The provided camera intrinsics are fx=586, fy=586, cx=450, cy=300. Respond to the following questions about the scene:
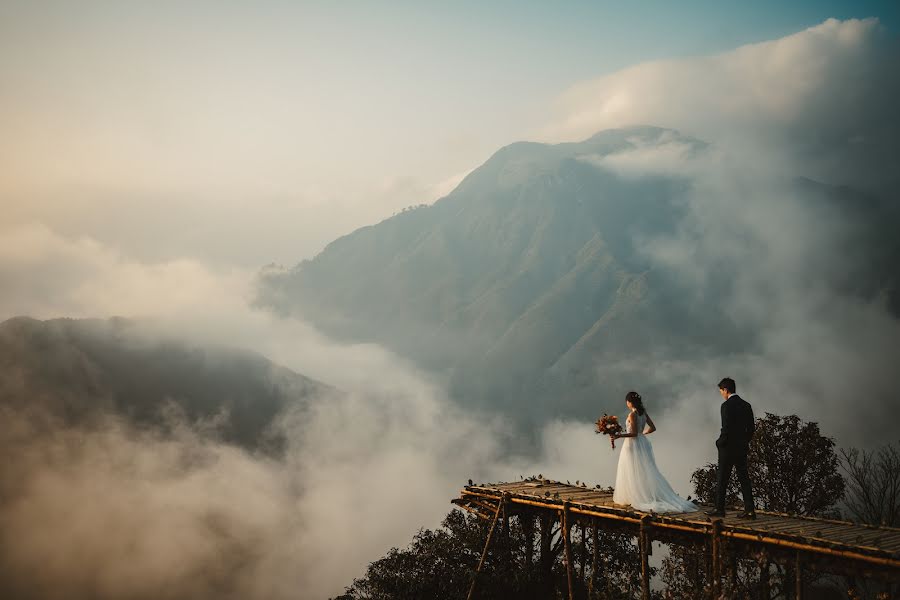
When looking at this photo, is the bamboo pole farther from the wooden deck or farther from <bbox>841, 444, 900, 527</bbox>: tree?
<bbox>841, 444, 900, 527</bbox>: tree

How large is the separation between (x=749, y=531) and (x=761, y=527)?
74 centimetres

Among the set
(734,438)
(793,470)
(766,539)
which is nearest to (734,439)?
(734,438)

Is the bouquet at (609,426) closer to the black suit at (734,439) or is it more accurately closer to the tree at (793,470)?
the black suit at (734,439)

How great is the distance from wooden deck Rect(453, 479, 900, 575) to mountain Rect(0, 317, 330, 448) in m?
168

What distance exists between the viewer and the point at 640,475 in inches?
511

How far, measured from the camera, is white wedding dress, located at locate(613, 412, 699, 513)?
41.9 ft

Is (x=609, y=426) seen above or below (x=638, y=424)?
above

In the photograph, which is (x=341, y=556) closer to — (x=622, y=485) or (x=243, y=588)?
(x=243, y=588)

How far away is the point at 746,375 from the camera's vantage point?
200 metres

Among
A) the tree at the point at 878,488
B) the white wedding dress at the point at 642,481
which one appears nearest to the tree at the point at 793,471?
the tree at the point at 878,488

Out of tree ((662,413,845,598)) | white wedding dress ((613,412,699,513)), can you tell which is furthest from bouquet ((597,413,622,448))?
tree ((662,413,845,598))

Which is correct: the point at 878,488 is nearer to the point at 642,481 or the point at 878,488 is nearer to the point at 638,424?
the point at 642,481

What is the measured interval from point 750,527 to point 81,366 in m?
184

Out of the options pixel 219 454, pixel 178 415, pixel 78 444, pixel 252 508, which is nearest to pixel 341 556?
pixel 252 508
